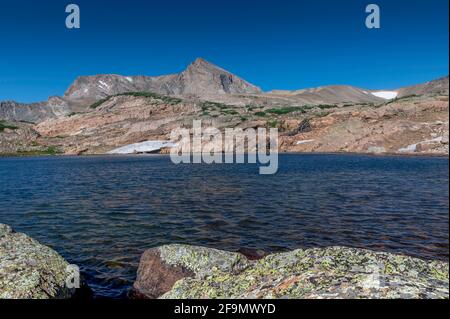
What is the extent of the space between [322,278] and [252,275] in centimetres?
240

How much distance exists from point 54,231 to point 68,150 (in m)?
169

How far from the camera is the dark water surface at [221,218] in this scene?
2148cm

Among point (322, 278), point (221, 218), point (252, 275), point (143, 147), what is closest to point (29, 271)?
point (252, 275)

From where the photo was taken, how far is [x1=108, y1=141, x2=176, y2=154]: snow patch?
173837mm

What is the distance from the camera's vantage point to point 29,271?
1248 centimetres

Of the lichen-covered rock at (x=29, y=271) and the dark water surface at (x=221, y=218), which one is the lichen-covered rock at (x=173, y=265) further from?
the lichen-covered rock at (x=29, y=271)

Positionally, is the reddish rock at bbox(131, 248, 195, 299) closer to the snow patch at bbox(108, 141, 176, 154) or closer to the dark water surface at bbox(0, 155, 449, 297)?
the dark water surface at bbox(0, 155, 449, 297)

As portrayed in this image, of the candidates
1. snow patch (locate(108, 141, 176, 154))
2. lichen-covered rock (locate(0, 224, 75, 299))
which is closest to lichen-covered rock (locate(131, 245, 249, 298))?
lichen-covered rock (locate(0, 224, 75, 299))

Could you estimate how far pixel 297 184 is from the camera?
1987 inches

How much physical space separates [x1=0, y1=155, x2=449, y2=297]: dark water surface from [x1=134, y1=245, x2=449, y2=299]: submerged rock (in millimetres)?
5918

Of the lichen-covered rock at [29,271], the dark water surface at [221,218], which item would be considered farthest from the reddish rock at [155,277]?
the lichen-covered rock at [29,271]

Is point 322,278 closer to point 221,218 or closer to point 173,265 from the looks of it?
point 173,265
